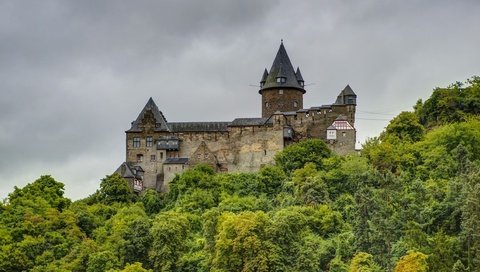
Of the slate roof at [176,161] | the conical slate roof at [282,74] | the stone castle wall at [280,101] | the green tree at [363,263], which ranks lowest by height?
the green tree at [363,263]

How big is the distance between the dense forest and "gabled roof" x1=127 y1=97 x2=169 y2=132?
6.32 metres

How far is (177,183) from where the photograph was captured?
304ft

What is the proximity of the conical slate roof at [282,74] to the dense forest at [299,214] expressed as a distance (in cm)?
911

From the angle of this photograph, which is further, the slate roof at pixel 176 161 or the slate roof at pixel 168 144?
the slate roof at pixel 168 144

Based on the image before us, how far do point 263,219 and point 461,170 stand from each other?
758 inches

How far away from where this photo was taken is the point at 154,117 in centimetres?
9856

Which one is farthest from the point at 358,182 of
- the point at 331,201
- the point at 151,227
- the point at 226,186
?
the point at 151,227

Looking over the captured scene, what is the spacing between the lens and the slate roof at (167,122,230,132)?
9719 cm

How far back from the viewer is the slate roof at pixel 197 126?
97.2 metres

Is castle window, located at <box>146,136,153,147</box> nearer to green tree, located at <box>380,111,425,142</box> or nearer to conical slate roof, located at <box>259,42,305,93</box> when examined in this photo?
conical slate roof, located at <box>259,42,305,93</box>

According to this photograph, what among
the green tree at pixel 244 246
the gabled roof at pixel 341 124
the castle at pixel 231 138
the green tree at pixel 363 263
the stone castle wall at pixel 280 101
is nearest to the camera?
the green tree at pixel 363 263

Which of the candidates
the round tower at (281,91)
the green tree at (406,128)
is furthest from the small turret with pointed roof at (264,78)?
the green tree at (406,128)

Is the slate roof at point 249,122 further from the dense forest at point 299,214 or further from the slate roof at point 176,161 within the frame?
the slate roof at point 176,161

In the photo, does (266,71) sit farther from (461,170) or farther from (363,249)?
(363,249)
